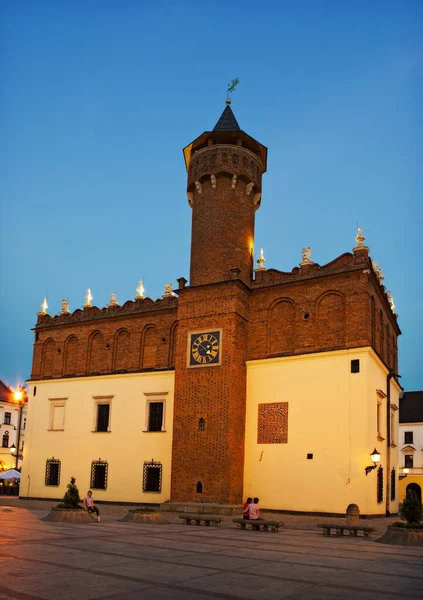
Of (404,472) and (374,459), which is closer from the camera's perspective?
(374,459)

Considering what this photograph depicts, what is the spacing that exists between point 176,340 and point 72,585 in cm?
2276

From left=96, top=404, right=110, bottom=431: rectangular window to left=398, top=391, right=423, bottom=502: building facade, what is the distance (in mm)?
31476

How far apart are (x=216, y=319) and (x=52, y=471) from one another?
15259 mm

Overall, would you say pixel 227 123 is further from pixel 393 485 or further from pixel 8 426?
pixel 8 426

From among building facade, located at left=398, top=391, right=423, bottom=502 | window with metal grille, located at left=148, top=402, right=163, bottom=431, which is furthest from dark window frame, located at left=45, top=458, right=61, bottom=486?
building facade, located at left=398, top=391, right=423, bottom=502

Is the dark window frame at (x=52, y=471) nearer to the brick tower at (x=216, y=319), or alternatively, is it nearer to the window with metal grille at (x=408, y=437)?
the brick tower at (x=216, y=319)

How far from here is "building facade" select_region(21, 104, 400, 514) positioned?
26.1 m

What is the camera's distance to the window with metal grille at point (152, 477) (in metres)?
31.2

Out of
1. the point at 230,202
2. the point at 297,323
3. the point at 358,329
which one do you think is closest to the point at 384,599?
the point at 358,329

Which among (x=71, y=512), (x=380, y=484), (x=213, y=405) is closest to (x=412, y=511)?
(x=380, y=484)

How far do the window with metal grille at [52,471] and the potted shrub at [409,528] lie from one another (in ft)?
73.5

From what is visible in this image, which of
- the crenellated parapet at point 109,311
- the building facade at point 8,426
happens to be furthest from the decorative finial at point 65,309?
the building facade at point 8,426

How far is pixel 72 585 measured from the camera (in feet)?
31.4

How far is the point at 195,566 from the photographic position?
476 inches
